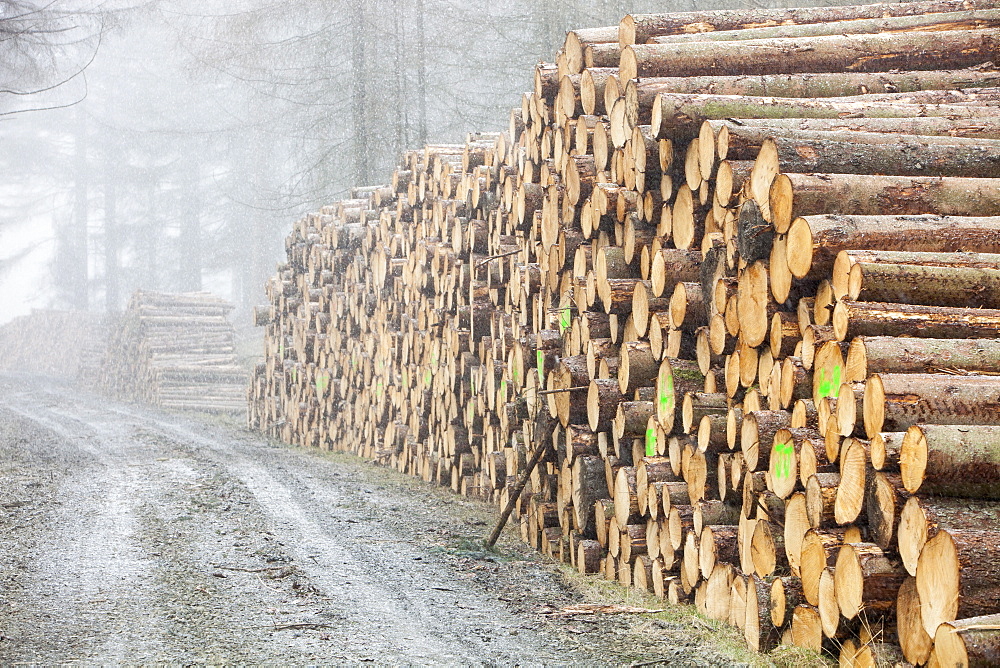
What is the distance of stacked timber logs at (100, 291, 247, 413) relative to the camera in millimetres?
21641

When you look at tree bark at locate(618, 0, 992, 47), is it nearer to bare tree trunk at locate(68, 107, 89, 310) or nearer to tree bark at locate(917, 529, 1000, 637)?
tree bark at locate(917, 529, 1000, 637)

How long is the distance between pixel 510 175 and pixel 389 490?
127 inches

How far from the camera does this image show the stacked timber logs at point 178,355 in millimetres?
21641

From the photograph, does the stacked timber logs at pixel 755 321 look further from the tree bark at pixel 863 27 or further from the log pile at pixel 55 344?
the log pile at pixel 55 344

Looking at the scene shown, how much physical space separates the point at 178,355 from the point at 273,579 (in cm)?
1763

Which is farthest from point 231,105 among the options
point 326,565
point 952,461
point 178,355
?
point 952,461

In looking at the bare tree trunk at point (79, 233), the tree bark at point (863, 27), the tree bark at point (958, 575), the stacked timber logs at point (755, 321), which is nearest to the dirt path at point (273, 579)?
the stacked timber logs at point (755, 321)

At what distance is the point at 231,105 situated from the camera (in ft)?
121

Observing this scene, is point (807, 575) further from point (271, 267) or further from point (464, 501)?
point (271, 267)

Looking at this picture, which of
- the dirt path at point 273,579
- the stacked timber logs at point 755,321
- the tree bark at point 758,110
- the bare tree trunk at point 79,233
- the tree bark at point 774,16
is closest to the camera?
the stacked timber logs at point 755,321

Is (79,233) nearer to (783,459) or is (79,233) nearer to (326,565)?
(326,565)

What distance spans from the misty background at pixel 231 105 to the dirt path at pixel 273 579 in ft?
29.3

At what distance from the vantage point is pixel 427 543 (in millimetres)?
6945

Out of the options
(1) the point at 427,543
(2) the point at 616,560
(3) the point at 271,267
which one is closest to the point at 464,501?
(1) the point at 427,543
